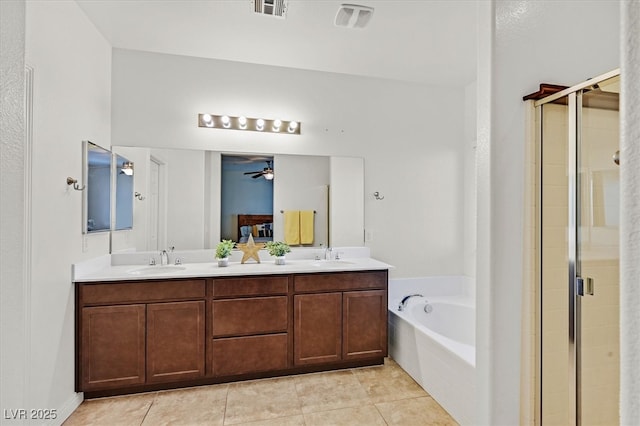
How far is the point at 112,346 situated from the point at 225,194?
4.82 feet

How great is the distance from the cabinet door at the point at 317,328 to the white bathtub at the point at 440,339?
1.88 ft

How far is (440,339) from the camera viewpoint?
2467 mm

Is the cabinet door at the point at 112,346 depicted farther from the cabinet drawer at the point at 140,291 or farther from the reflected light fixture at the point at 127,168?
the reflected light fixture at the point at 127,168

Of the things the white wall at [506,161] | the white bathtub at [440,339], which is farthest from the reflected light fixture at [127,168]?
the white wall at [506,161]

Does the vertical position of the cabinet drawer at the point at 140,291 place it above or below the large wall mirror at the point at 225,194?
below

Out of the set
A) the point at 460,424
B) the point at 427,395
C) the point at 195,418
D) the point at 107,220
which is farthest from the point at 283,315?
the point at 107,220

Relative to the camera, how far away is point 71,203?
2289 millimetres

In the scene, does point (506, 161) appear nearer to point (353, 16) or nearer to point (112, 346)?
point (353, 16)

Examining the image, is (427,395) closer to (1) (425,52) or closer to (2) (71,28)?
(1) (425,52)

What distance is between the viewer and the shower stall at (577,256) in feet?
5.26

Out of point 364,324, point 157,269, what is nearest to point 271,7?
point 157,269

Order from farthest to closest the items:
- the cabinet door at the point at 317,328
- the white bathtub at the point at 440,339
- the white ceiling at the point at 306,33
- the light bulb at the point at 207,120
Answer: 1. the light bulb at the point at 207,120
2. the cabinet door at the point at 317,328
3. the white ceiling at the point at 306,33
4. the white bathtub at the point at 440,339

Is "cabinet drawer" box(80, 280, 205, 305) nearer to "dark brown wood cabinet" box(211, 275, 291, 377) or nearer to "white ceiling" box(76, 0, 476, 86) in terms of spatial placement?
"dark brown wood cabinet" box(211, 275, 291, 377)

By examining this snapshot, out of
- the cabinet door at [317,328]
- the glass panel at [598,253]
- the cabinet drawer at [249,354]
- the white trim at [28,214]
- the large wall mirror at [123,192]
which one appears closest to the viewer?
the glass panel at [598,253]
